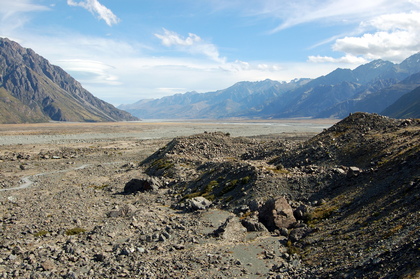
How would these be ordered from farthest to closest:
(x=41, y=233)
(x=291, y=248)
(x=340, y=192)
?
(x=340, y=192) < (x=41, y=233) < (x=291, y=248)

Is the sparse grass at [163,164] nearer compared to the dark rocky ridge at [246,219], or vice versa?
the dark rocky ridge at [246,219]

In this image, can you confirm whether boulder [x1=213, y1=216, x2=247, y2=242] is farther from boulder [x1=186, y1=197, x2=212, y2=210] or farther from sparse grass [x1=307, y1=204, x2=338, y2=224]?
boulder [x1=186, y1=197, x2=212, y2=210]

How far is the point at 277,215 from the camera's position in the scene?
29266 mm

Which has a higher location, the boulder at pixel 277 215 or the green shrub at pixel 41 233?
the boulder at pixel 277 215

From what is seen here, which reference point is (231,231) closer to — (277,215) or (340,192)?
(277,215)

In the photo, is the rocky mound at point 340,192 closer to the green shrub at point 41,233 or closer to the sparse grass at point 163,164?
the sparse grass at point 163,164

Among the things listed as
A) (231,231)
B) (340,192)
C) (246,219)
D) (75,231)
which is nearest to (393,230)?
(340,192)

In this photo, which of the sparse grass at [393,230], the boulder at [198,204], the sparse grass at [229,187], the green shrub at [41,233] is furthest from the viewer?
the sparse grass at [229,187]

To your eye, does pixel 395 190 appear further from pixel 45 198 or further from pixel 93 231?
pixel 45 198

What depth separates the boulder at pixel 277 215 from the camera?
29.0 meters

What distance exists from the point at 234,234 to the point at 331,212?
29.8 feet

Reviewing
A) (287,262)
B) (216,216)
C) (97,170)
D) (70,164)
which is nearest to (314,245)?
(287,262)

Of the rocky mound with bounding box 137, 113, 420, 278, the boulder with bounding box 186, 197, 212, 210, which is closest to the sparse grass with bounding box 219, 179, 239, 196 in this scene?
the rocky mound with bounding box 137, 113, 420, 278

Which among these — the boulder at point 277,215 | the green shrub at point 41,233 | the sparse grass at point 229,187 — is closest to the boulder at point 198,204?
the sparse grass at point 229,187
